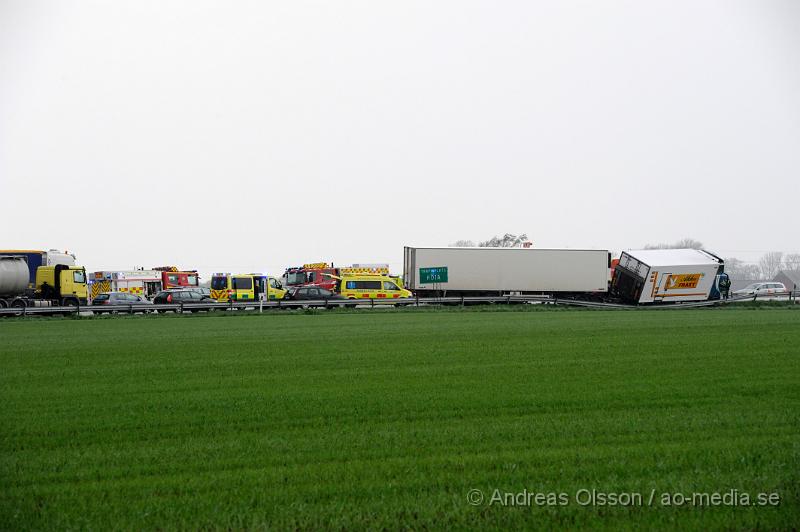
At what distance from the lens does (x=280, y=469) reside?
7.91 meters

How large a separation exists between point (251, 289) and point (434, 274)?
1122 cm

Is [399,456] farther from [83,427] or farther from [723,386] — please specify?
[723,386]

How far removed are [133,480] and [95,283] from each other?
192ft

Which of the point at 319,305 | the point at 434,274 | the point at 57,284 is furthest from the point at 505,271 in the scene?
the point at 57,284

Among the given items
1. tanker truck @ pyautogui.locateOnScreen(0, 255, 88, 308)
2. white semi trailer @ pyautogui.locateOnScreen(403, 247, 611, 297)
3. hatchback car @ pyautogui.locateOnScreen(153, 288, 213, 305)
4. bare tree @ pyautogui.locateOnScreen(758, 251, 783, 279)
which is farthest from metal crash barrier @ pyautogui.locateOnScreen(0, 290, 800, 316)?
bare tree @ pyautogui.locateOnScreen(758, 251, 783, 279)

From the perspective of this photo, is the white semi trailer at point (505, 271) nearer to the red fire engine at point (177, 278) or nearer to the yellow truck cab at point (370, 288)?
the yellow truck cab at point (370, 288)

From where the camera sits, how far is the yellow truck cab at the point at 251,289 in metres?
51.1

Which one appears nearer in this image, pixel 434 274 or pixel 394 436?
pixel 394 436

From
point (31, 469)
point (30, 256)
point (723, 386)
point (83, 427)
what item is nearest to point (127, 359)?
point (83, 427)

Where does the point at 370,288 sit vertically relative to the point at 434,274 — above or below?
below

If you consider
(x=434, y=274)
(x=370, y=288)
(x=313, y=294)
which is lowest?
(x=313, y=294)

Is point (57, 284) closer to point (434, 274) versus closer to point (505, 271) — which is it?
point (434, 274)

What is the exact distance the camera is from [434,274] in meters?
50.8

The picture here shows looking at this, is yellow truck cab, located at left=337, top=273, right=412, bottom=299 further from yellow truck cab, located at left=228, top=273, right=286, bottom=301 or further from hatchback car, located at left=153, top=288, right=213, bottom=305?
hatchback car, located at left=153, top=288, right=213, bottom=305
